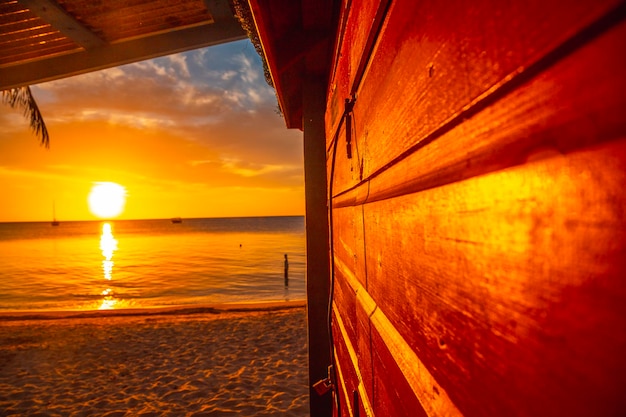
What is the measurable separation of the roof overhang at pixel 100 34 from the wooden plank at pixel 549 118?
342 centimetres

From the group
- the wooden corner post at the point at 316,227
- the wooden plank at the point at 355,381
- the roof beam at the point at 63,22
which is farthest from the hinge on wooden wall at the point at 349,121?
the roof beam at the point at 63,22

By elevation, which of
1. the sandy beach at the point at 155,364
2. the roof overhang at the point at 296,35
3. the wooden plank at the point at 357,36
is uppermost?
the roof overhang at the point at 296,35

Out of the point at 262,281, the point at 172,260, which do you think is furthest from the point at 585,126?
the point at 172,260

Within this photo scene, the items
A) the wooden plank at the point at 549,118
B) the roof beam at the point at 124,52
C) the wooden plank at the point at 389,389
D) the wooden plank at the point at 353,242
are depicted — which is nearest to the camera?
the wooden plank at the point at 549,118

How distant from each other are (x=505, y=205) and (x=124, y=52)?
4158 mm

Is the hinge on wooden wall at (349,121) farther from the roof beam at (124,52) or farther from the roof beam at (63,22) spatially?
the roof beam at (63,22)

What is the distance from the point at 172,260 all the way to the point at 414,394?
116 ft

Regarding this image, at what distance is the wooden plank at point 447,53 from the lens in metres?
0.35

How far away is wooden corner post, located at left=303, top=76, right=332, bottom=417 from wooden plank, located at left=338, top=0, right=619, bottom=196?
2226 millimetres

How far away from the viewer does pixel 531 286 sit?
39 centimetres

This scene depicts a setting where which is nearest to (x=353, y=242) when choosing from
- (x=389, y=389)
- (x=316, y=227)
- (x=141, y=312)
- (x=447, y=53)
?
(x=389, y=389)

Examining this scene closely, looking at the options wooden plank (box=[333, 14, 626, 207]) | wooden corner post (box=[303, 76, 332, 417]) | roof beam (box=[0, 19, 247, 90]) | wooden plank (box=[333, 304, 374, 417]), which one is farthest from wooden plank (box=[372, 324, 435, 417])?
roof beam (box=[0, 19, 247, 90])

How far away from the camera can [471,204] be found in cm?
52

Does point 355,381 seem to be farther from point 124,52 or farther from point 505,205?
point 124,52
